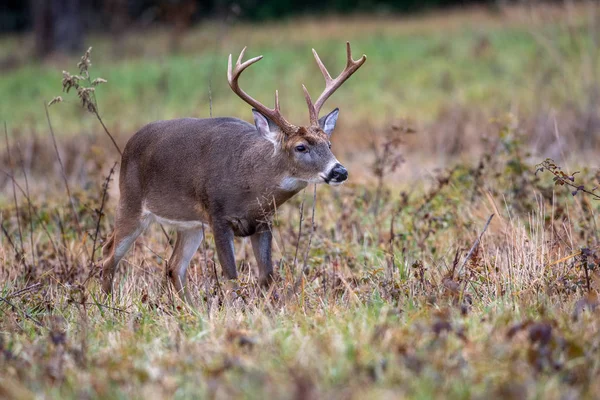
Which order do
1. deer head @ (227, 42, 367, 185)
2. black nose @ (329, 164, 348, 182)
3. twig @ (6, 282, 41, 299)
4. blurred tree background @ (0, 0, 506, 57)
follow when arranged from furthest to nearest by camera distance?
blurred tree background @ (0, 0, 506, 57) < deer head @ (227, 42, 367, 185) < black nose @ (329, 164, 348, 182) < twig @ (6, 282, 41, 299)

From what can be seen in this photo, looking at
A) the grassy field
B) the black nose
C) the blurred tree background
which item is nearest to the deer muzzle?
the black nose

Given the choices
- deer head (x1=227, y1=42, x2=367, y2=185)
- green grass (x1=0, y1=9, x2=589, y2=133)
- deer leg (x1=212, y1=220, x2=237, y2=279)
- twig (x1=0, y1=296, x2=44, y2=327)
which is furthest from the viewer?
green grass (x1=0, y1=9, x2=589, y2=133)

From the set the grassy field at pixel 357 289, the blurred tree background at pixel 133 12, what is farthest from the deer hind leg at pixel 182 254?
the blurred tree background at pixel 133 12

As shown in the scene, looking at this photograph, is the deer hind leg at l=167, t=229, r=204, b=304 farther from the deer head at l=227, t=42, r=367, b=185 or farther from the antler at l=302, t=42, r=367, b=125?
the antler at l=302, t=42, r=367, b=125

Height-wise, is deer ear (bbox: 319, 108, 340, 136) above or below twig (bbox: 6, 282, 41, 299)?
above

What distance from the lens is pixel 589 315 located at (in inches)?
171

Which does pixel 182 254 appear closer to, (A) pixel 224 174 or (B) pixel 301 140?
(A) pixel 224 174

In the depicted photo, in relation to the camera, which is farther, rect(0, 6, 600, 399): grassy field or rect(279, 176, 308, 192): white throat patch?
rect(279, 176, 308, 192): white throat patch

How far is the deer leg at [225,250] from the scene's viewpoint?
19.3 ft

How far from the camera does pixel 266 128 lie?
19.7 ft

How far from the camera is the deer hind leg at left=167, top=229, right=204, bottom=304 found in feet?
21.1

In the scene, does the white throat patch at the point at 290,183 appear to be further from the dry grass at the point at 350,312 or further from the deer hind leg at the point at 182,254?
the deer hind leg at the point at 182,254

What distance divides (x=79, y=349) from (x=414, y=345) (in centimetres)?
152

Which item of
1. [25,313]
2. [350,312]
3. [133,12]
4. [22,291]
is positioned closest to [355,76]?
[22,291]
